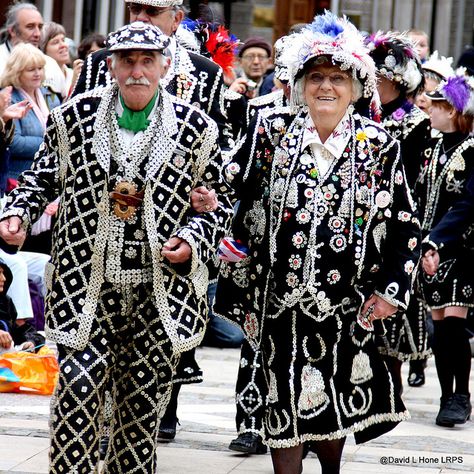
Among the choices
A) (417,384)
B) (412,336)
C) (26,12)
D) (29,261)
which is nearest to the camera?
(412,336)

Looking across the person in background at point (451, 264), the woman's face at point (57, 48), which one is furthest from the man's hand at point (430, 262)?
the woman's face at point (57, 48)

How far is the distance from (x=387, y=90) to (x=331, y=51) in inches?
79.8

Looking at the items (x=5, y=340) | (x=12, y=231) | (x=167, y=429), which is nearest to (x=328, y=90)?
(x=12, y=231)

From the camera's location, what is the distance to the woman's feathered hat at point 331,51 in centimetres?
563

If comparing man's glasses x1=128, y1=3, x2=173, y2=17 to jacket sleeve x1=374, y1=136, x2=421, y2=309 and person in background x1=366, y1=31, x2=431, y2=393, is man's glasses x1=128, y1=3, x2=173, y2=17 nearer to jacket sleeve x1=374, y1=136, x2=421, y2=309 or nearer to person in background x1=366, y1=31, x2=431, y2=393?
jacket sleeve x1=374, y1=136, x2=421, y2=309

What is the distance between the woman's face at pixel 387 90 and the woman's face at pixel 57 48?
222 inches

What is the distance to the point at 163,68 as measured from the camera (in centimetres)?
548

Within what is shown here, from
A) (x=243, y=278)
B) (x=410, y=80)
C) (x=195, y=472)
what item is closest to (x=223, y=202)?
(x=243, y=278)

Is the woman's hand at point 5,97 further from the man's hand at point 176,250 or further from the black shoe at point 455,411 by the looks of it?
the man's hand at point 176,250

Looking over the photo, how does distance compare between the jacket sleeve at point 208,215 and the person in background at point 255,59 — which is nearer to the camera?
the jacket sleeve at point 208,215

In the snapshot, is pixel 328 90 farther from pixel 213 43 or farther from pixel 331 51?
pixel 213 43

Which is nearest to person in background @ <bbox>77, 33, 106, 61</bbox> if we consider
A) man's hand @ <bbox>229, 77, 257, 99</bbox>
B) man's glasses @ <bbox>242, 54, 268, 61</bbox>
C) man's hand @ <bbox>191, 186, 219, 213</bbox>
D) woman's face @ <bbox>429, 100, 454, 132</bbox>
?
man's hand @ <bbox>229, 77, 257, 99</bbox>

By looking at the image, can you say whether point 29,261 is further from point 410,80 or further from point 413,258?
point 413,258

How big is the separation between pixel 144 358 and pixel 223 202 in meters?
0.69
